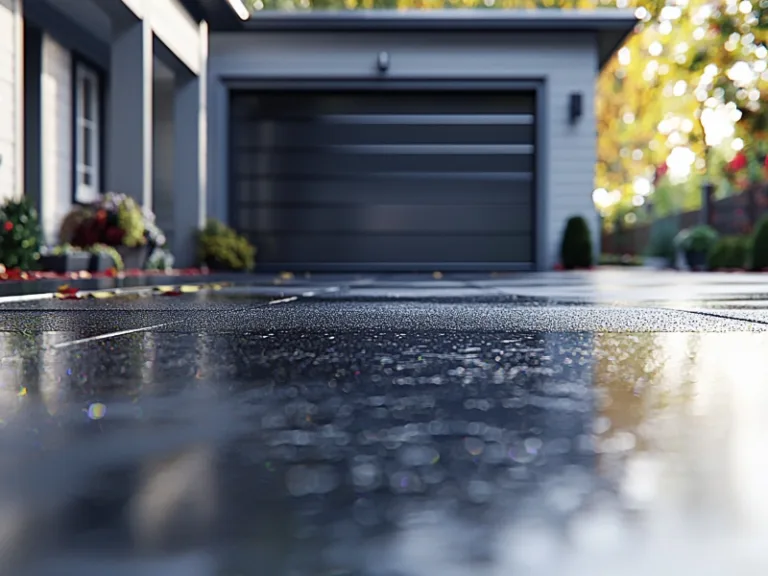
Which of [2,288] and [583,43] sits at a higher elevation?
[583,43]

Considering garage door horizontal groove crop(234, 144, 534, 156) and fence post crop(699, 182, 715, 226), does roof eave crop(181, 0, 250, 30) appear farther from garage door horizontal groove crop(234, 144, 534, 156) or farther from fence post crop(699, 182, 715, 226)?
fence post crop(699, 182, 715, 226)

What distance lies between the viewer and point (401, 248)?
41.4 ft

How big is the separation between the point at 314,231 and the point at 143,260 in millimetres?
4276

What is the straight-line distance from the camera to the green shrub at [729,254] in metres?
12.4

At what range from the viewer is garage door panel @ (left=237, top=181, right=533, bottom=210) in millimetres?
12562

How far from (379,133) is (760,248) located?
519 cm

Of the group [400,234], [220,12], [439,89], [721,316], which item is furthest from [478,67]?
[721,316]

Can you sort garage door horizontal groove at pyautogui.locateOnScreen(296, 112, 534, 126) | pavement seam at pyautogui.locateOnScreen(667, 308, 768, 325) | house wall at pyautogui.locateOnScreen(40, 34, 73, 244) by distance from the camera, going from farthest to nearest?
1. garage door horizontal groove at pyautogui.locateOnScreen(296, 112, 534, 126)
2. house wall at pyautogui.locateOnScreen(40, 34, 73, 244)
3. pavement seam at pyautogui.locateOnScreen(667, 308, 768, 325)

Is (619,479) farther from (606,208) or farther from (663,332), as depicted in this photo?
(606,208)

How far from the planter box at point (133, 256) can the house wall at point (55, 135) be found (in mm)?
1136

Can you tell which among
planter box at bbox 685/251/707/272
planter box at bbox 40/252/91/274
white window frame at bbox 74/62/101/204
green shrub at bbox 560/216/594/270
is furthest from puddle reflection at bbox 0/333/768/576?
planter box at bbox 685/251/707/272

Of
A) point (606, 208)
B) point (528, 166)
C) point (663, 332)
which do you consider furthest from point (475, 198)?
point (606, 208)

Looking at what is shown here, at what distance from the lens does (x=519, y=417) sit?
105 cm

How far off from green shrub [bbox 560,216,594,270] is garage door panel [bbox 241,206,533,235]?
0.89 m
